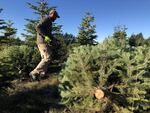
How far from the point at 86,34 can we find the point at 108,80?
21.0m

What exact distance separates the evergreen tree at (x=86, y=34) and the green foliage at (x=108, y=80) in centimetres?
1939

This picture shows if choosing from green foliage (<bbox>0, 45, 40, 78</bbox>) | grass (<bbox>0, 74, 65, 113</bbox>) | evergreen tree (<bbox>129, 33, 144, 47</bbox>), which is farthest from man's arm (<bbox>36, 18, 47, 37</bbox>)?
evergreen tree (<bbox>129, 33, 144, 47</bbox>)

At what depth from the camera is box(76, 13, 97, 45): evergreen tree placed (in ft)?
89.2

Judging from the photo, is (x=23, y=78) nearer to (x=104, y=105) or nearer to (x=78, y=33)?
(x=104, y=105)

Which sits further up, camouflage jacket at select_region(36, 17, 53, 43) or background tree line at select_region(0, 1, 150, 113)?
camouflage jacket at select_region(36, 17, 53, 43)

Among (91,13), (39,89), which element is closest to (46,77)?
(39,89)

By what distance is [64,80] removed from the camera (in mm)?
7227

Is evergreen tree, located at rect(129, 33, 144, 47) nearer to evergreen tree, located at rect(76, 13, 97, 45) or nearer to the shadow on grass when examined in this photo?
evergreen tree, located at rect(76, 13, 97, 45)

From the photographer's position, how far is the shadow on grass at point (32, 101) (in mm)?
8055

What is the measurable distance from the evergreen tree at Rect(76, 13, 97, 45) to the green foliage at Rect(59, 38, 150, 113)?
764 inches

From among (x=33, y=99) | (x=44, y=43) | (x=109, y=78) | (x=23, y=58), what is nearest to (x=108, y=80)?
(x=109, y=78)

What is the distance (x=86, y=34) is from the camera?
2791 centimetres

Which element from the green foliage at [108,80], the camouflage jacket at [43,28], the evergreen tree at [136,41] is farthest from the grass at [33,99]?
the evergreen tree at [136,41]

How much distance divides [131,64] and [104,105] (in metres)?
1.26
